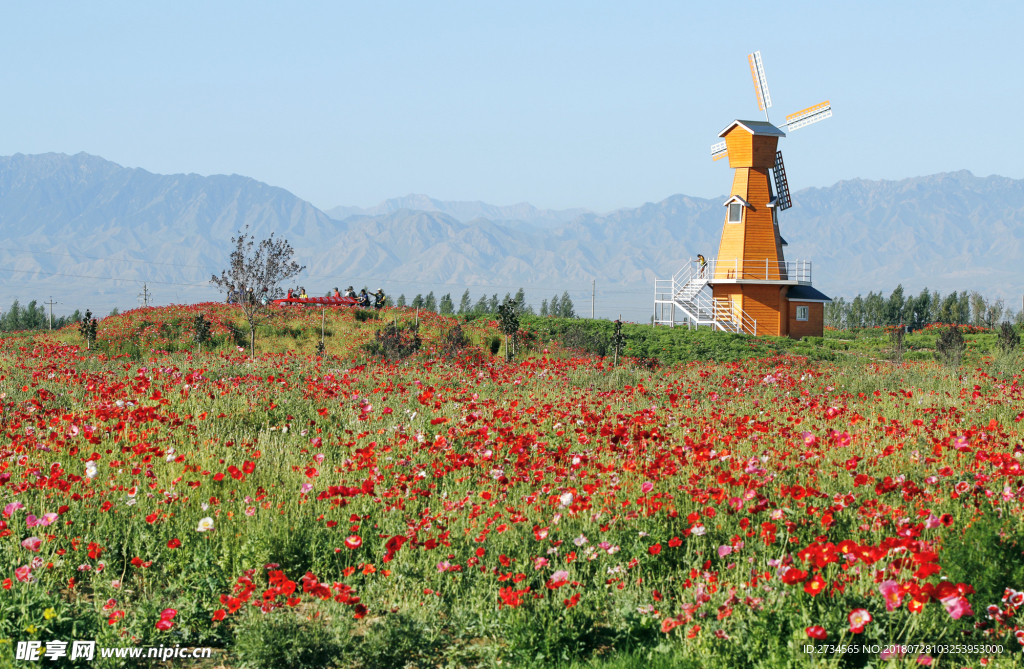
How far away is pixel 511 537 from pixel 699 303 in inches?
1495

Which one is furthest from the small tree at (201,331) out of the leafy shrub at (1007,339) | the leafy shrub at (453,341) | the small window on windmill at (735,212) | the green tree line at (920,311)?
the green tree line at (920,311)

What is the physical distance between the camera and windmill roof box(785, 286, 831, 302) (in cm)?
4244

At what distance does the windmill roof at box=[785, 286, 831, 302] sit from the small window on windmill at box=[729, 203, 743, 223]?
4830 millimetres

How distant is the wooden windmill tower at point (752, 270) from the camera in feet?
134

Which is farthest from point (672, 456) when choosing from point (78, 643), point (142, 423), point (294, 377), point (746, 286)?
point (746, 286)

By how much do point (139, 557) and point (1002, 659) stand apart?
6.22 meters

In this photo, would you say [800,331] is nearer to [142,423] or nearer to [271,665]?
[142,423]

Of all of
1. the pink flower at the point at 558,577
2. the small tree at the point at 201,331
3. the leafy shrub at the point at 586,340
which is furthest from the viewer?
the leafy shrub at the point at 586,340

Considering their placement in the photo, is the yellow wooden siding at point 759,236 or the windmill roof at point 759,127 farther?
the windmill roof at point 759,127

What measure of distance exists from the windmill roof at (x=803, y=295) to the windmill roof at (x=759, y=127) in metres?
8.30

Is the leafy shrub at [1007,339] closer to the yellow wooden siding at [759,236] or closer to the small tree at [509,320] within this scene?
the yellow wooden siding at [759,236]

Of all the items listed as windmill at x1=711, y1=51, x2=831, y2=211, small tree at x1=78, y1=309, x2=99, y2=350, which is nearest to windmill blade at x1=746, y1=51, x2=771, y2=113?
windmill at x1=711, y1=51, x2=831, y2=211

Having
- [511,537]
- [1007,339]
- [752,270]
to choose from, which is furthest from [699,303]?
[511,537]

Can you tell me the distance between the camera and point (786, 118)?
47.6m
